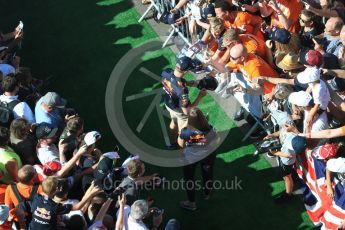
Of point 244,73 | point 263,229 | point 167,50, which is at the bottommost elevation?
point 263,229

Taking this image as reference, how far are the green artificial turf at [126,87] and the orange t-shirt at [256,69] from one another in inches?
48.6

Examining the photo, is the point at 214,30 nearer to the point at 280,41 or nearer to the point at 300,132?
the point at 280,41

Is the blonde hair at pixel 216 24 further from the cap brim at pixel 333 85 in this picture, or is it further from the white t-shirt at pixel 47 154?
the white t-shirt at pixel 47 154

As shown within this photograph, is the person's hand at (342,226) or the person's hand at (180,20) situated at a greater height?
the person's hand at (180,20)

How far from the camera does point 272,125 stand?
8.15 meters

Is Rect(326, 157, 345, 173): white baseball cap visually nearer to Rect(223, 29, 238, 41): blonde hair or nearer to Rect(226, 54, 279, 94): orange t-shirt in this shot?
Rect(226, 54, 279, 94): orange t-shirt

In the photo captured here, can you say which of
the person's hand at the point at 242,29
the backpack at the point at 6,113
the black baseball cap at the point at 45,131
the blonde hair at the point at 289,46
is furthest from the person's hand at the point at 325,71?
the backpack at the point at 6,113

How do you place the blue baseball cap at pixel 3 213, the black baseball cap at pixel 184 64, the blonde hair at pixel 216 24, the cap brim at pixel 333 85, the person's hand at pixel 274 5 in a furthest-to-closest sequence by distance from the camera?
the person's hand at pixel 274 5 → the blonde hair at pixel 216 24 → the black baseball cap at pixel 184 64 → the cap brim at pixel 333 85 → the blue baseball cap at pixel 3 213

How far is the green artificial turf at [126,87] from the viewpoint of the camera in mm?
8094

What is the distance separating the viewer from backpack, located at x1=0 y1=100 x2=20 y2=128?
8016mm

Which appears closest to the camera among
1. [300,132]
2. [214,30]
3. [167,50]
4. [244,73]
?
[300,132]

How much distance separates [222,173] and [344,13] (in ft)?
9.81

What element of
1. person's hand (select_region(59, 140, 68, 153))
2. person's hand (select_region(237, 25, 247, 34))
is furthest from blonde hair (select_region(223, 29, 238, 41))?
person's hand (select_region(59, 140, 68, 153))

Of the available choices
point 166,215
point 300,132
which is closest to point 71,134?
point 166,215
